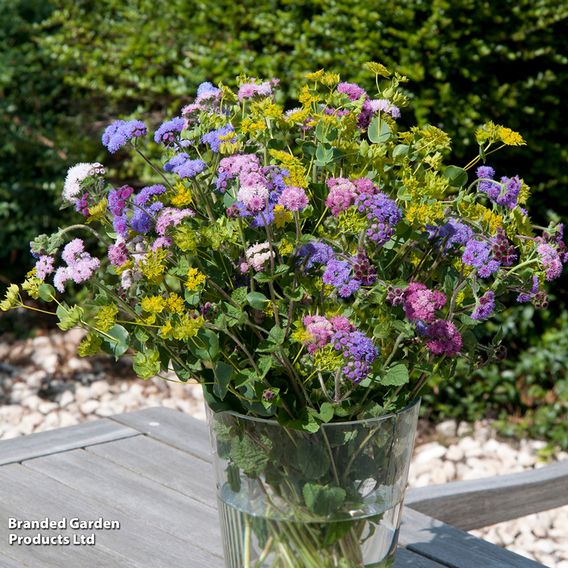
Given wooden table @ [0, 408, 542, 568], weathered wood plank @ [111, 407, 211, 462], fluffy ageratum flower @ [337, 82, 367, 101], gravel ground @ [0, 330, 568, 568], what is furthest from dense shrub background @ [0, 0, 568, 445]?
fluffy ageratum flower @ [337, 82, 367, 101]

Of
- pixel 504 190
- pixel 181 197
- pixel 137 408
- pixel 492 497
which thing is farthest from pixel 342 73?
pixel 181 197

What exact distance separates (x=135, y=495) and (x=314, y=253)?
81cm

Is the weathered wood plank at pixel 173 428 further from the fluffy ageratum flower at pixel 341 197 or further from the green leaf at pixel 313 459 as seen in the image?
the fluffy ageratum flower at pixel 341 197

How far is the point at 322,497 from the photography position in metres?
1.15

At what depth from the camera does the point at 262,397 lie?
1.11 metres

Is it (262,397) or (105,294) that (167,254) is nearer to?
(105,294)

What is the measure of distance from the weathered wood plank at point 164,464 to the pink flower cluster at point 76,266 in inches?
28.4

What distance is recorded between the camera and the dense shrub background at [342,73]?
335 centimetres

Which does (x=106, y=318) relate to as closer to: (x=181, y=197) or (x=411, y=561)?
(x=181, y=197)

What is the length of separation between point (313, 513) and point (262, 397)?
0.56 ft

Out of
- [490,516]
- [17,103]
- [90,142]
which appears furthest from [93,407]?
[490,516]

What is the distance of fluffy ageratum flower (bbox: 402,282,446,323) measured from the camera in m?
1.06

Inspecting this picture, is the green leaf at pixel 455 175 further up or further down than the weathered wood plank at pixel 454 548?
further up

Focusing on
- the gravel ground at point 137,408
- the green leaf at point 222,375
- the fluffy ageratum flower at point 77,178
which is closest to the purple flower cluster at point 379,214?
the green leaf at point 222,375
